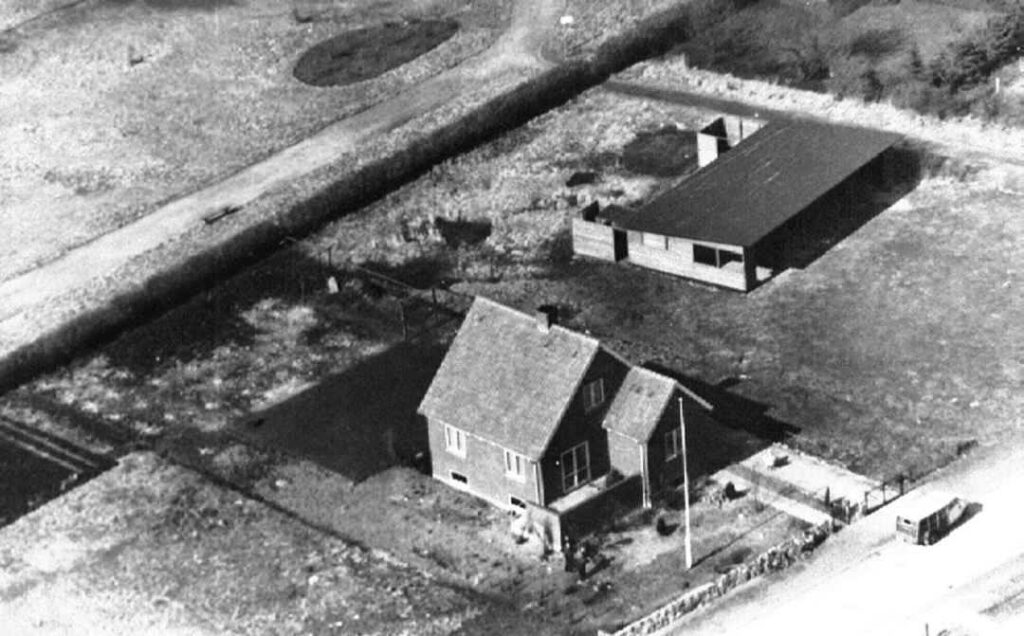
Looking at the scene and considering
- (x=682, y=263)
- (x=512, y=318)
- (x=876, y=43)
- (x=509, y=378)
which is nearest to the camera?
(x=509, y=378)

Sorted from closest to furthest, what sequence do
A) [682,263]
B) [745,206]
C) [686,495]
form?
[686,495] < [682,263] < [745,206]

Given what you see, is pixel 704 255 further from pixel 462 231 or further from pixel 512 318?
pixel 512 318

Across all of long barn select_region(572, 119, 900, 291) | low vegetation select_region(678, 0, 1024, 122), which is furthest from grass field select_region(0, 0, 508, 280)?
long barn select_region(572, 119, 900, 291)

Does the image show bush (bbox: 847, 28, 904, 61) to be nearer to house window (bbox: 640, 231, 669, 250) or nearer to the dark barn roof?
the dark barn roof

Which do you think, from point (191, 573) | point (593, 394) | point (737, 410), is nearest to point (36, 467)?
point (191, 573)

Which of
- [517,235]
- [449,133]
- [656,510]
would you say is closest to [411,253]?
[517,235]

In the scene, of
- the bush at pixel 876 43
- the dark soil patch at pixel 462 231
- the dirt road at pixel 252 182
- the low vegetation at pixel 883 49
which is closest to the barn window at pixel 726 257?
the dark soil patch at pixel 462 231

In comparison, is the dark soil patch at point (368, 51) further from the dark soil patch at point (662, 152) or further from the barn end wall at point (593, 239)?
the barn end wall at point (593, 239)
